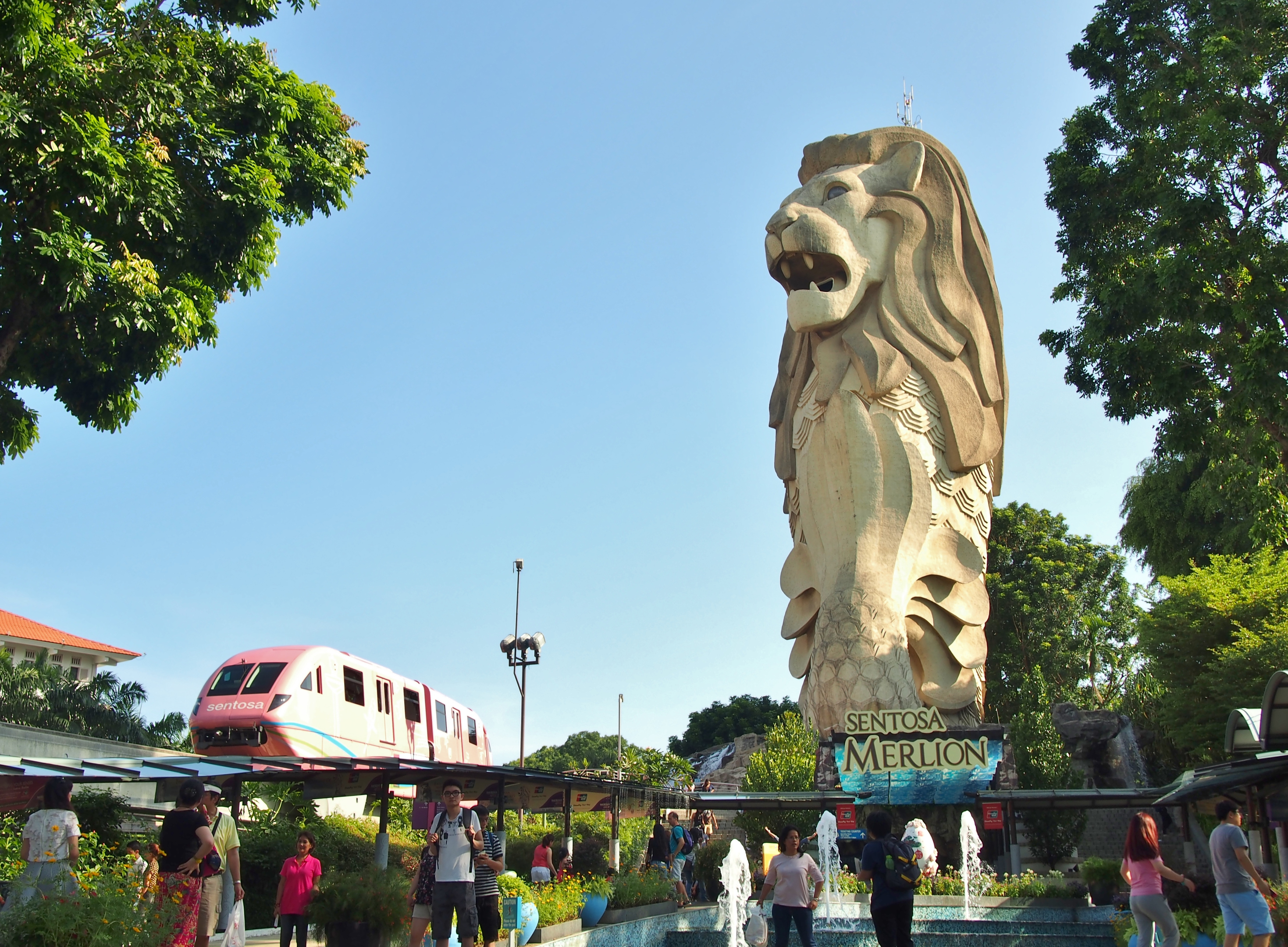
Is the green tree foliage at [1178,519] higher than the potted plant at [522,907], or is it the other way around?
the green tree foliage at [1178,519]

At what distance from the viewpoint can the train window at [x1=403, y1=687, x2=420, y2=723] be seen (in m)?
22.0

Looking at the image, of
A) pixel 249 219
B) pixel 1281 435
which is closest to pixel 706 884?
pixel 1281 435

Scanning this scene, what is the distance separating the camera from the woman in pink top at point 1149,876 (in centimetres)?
711

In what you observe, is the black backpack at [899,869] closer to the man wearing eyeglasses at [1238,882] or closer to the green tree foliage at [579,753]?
the man wearing eyeglasses at [1238,882]

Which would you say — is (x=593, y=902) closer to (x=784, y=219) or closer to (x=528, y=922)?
(x=528, y=922)

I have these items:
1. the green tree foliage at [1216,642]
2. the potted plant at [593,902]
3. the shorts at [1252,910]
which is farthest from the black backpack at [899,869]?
the green tree foliage at [1216,642]

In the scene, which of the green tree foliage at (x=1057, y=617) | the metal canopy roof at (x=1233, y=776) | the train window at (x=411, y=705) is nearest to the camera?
the metal canopy roof at (x=1233, y=776)

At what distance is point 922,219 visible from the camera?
2917 centimetres

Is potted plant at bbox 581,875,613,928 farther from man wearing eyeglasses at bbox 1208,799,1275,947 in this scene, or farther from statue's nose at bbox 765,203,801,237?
statue's nose at bbox 765,203,801,237

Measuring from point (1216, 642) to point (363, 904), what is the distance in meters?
23.6

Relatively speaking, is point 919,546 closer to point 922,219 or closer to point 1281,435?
point 922,219

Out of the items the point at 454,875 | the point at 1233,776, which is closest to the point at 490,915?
the point at 454,875

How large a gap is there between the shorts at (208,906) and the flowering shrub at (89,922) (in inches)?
23.2

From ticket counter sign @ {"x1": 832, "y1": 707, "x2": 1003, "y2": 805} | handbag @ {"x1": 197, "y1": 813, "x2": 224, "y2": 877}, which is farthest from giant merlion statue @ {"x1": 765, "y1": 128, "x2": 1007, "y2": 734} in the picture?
handbag @ {"x1": 197, "y1": 813, "x2": 224, "y2": 877}
